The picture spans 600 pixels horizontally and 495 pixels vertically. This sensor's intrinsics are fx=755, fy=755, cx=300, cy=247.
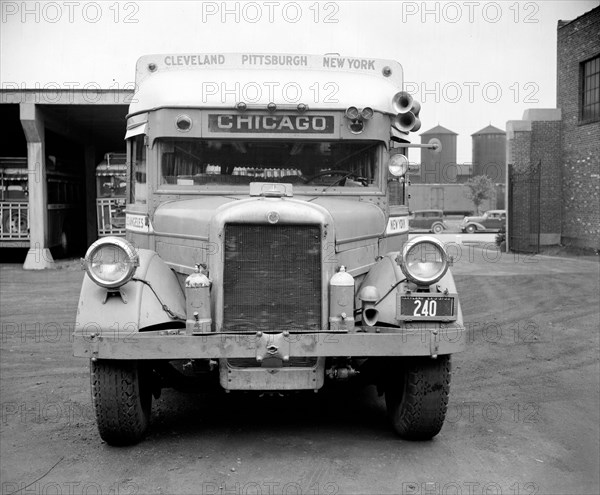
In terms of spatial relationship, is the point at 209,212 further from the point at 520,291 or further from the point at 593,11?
the point at 593,11

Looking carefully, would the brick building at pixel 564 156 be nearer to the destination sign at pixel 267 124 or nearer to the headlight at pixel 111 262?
the destination sign at pixel 267 124

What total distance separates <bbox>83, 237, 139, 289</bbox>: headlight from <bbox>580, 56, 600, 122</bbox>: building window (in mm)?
19348

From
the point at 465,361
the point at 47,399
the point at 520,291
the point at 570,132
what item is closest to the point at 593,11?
the point at 570,132

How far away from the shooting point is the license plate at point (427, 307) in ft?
16.9

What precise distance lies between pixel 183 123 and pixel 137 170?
75cm

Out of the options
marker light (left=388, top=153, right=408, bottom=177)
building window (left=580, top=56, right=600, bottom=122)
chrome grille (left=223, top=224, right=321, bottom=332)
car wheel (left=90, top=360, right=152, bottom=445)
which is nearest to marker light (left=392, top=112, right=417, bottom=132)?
marker light (left=388, top=153, right=408, bottom=177)

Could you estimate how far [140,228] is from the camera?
641 cm

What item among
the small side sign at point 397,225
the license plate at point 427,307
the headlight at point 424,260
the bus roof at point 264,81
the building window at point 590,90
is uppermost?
the building window at point 590,90

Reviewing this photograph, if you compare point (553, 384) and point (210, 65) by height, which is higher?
point (210, 65)

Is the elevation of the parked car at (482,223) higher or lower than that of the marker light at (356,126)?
lower

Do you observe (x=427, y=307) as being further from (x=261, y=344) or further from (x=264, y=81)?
(x=264, y=81)

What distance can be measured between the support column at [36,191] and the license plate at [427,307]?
15.4 metres

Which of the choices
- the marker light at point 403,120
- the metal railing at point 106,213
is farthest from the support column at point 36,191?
the marker light at point 403,120

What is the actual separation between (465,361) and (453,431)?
2752 millimetres
